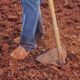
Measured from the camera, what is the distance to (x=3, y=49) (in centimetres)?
293

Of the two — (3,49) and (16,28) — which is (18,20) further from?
(3,49)

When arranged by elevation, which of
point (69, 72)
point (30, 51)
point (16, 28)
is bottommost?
point (69, 72)

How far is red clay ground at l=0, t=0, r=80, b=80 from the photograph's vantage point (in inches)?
102

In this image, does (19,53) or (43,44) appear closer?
(19,53)

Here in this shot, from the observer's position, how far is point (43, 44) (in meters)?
3.01

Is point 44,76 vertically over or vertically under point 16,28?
under

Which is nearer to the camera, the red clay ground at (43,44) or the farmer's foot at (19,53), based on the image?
the red clay ground at (43,44)

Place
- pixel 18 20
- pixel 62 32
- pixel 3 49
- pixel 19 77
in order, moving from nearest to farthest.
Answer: pixel 19 77, pixel 3 49, pixel 62 32, pixel 18 20

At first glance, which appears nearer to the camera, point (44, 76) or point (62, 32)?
point (44, 76)

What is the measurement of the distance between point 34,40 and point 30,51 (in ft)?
0.41

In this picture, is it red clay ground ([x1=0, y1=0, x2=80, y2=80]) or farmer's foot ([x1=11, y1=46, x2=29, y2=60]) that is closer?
red clay ground ([x1=0, y1=0, x2=80, y2=80])

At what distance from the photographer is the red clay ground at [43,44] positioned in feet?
8.49

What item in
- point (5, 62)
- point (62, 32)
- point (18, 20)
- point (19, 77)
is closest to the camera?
point (19, 77)

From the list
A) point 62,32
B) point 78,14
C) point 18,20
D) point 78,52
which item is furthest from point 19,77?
point 78,14
